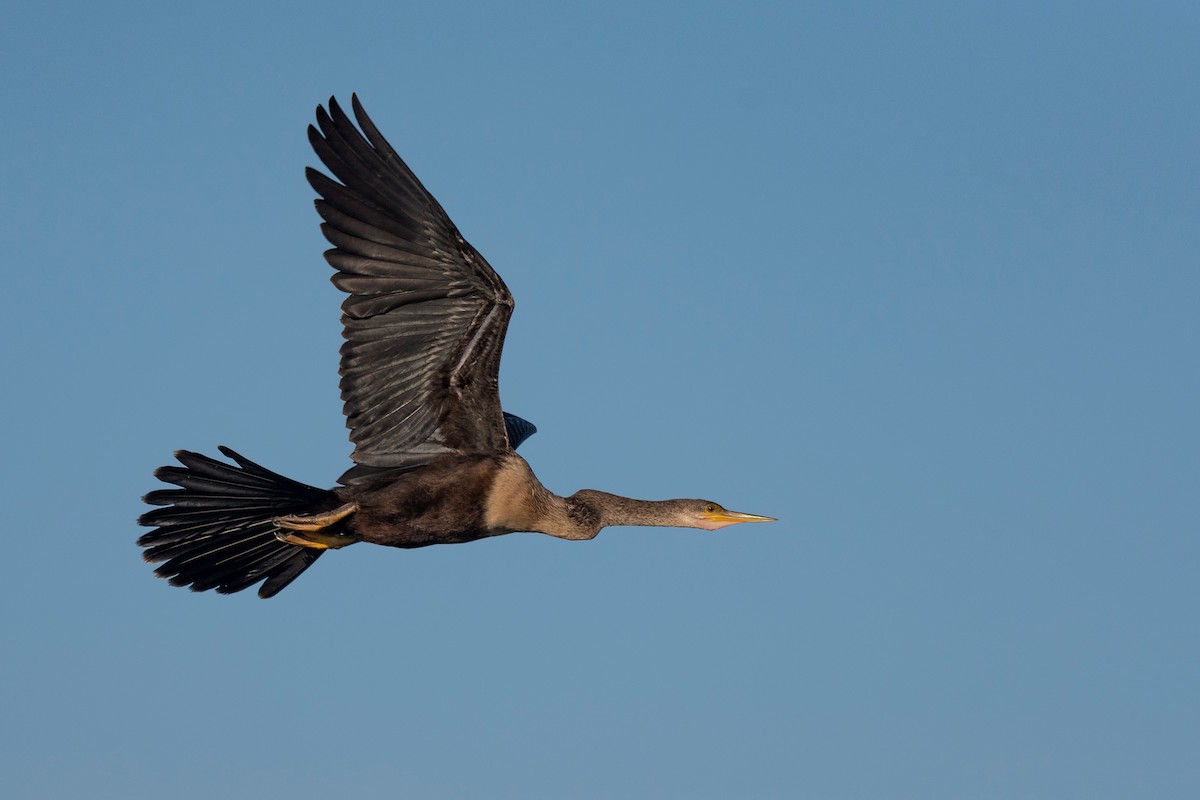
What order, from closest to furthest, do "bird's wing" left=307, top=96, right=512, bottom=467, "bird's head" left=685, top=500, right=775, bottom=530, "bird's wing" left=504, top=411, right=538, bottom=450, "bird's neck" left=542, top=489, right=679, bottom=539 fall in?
"bird's wing" left=307, top=96, right=512, bottom=467 → "bird's neck" left=542, top=489, right=679, bottom=539 → "bird's head" left=685, top=500, right=775, bottom=530 → "bird's wing" left=504, top=411, right=538, bottom=450

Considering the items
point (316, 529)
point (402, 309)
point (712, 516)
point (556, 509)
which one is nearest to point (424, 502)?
point (316, 529)

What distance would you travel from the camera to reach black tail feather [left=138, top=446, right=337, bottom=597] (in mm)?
11023

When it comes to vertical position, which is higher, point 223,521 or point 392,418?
point 392,418

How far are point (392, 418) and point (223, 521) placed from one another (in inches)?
55.2

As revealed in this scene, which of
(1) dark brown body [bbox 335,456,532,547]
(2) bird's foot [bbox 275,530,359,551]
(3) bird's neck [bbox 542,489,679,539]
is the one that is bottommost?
(2) bird's foot [bbox 275,530,359,551]

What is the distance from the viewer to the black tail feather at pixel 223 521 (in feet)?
36.2

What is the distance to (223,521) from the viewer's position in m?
11.2

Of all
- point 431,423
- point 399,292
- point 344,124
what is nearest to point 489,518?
point 431,423

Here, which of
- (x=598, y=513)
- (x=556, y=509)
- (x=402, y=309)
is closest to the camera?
(x=402, y=309)

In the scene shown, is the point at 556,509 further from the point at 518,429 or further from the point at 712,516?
the point at 518,429

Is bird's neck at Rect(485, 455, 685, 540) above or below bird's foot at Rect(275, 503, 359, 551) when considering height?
above

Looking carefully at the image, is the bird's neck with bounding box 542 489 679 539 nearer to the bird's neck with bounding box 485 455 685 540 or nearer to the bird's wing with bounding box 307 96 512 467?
the bird's neck with bounding box 485 455 685 540

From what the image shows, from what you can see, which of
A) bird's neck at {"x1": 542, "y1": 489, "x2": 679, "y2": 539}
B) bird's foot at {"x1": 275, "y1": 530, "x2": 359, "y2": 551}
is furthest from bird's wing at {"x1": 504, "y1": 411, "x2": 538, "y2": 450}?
bird's foot at {"x1": 275, "y1": 530, "x2": 359, "y2": 551}

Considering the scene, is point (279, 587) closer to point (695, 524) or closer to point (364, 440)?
point (364, 440)
